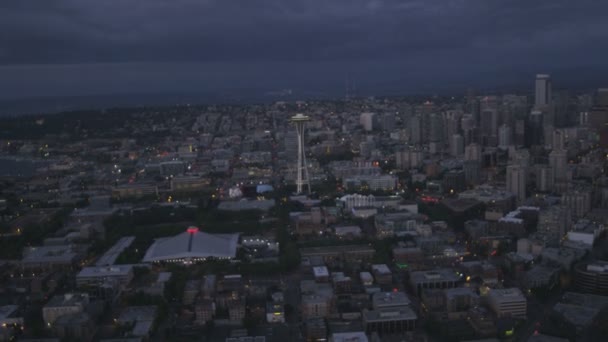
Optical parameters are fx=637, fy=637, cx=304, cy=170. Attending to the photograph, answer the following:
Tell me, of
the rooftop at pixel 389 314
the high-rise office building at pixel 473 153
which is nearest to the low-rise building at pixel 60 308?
the rooftop at pixel 389 314

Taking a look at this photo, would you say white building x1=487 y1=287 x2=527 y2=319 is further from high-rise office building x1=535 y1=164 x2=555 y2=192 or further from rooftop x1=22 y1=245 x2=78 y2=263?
high-rise office building x1=535 y1=164 x2=555 y2=192

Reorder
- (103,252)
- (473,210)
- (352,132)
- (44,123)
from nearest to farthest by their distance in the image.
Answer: (103,252) < (473,210) < (352,132) < (44,123)

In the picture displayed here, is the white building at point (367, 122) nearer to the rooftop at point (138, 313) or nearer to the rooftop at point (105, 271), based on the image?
the rooftop at point (105, 271)

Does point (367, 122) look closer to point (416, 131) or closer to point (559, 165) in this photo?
point (416, 131)

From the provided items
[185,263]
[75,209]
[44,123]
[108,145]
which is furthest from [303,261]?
[44,123]

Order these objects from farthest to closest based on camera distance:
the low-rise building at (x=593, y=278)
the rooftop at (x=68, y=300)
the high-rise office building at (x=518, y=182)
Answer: the high-rise office building at (x=518, y=182) < the low-rise building at (x=593, y=278) < the rooftop at (x=68, y=300)

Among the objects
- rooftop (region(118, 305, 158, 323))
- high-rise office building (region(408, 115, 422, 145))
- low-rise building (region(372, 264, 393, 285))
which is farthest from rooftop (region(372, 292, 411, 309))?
high-rise office building (region(408, 115, 422, 145))

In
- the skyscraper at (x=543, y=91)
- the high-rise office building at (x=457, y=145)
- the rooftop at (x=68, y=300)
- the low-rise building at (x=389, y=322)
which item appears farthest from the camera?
the skyscraper at (x=543, y=91)

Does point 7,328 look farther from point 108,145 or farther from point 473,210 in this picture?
point 108,145

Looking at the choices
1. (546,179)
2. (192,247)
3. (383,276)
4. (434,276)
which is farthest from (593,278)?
(546,179)
